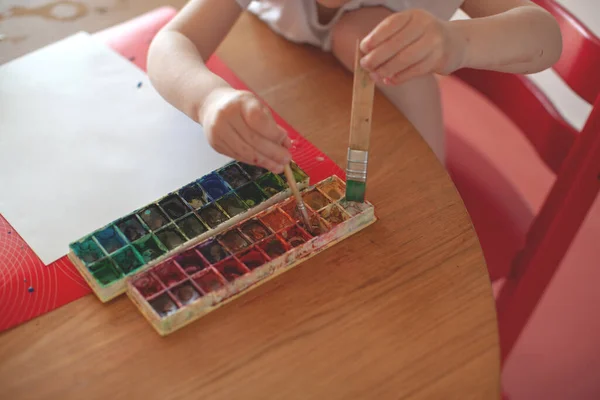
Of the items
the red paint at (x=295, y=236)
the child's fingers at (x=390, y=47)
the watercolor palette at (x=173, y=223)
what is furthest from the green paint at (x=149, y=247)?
the child's fingers at (x=390, y=47)

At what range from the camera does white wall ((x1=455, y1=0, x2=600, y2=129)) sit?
4.33 feet

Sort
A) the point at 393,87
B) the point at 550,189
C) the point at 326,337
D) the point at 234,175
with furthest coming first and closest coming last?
the point at 550,189 → the point at 393,87 → the point at 234,175 → the point at 326,337

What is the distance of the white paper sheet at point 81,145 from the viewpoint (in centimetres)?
62

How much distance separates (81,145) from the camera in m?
0.69

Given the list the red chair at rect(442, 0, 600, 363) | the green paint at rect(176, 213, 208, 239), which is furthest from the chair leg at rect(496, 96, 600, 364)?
the green paint at rect(176, 213, 208, 239)

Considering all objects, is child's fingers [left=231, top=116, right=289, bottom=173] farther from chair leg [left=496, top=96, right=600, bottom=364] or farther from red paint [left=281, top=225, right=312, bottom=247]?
chair leg [left=496, top=96, right=600, bottom=364]

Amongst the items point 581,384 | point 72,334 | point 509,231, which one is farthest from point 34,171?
point 581,384

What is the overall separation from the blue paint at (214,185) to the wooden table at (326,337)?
0.11m

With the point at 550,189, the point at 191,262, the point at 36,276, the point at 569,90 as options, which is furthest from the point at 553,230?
the point at 569,90

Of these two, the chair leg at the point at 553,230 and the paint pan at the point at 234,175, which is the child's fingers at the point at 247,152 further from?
the chair leg at the point at 553,230

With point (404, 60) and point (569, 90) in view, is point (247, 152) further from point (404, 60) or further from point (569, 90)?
point (569, 90)

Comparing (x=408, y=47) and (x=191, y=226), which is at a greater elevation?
(x=408, y=47)

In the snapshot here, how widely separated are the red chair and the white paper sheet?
40 cm

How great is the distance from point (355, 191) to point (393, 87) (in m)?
0.19
